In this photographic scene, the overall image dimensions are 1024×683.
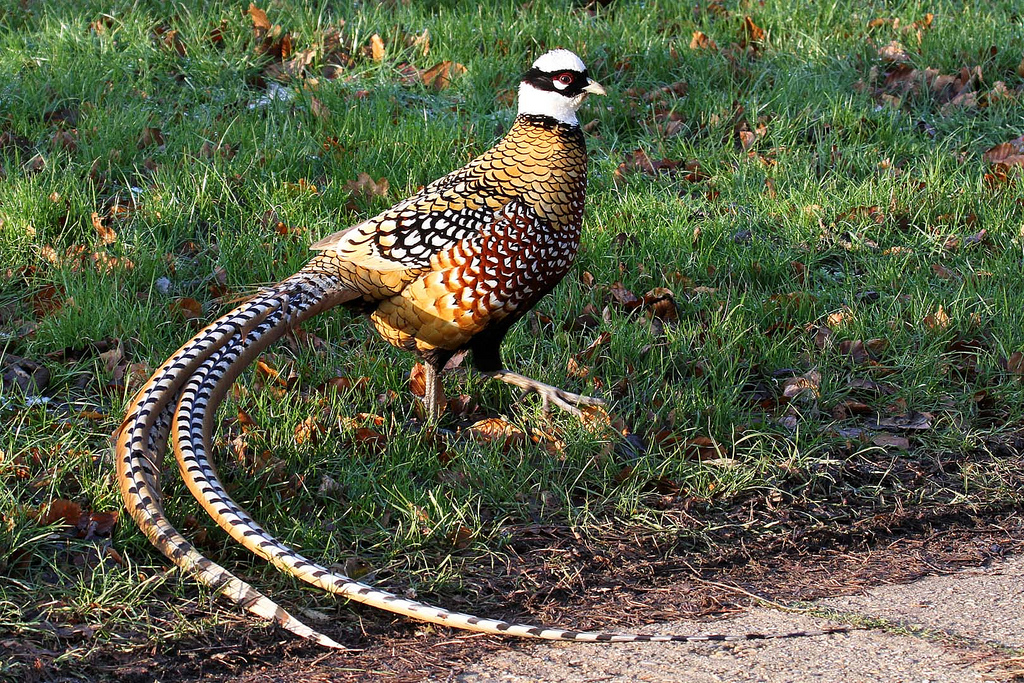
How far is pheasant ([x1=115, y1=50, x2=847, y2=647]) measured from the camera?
141 inches

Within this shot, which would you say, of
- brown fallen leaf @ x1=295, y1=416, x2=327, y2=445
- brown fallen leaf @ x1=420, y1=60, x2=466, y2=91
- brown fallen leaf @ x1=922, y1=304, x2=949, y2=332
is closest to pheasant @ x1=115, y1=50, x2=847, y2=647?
brown fallen leaf @ x1=295, y1=416, x2=327, y2=445

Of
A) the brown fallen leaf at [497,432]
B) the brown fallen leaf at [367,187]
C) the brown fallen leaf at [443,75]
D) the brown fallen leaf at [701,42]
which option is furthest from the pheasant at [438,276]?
the brown fallen leaf at [701,42]

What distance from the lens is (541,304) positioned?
16.6 ft

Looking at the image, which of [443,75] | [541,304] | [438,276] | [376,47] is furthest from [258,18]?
[438,276]

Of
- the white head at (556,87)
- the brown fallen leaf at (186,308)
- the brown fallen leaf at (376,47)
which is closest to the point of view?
the white head at (556,87)

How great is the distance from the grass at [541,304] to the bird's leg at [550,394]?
3.7 inches

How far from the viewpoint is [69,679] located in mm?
2943

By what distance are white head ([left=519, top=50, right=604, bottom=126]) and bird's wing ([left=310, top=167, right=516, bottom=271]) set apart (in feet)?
1.12

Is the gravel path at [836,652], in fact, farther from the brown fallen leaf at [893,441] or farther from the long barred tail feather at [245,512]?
the brown fallen leaf at [893,441]

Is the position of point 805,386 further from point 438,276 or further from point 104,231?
point 104,231

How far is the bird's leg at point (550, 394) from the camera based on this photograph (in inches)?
168

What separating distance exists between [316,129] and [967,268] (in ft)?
11.4

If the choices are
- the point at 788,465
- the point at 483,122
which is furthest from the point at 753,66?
the point at 788,465

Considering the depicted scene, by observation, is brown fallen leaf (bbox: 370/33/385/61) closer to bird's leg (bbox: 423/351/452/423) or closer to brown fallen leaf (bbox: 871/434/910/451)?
bird's leg (bbox: 423/351/452/423)
